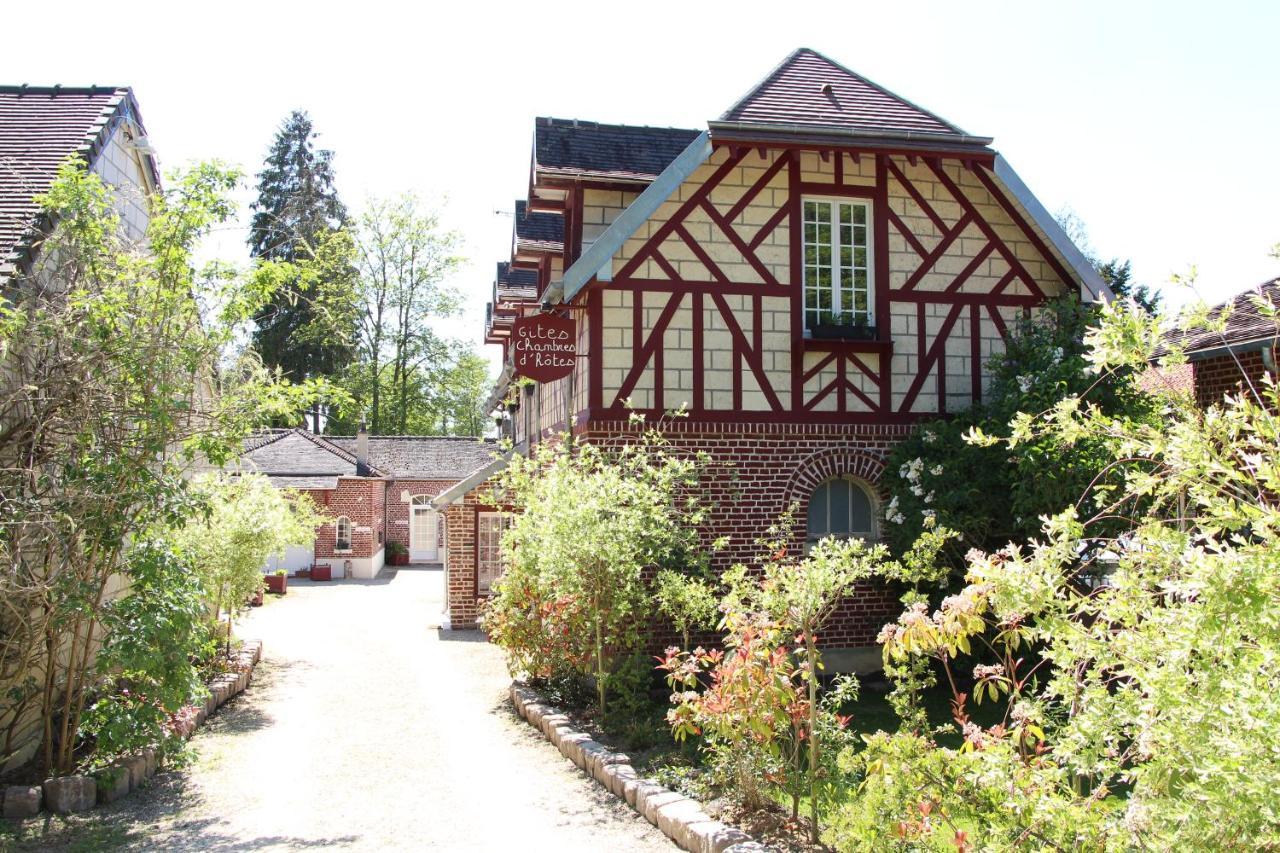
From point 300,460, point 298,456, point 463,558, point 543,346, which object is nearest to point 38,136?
point 543,346

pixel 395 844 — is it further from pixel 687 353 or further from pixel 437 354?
pixel 437 354

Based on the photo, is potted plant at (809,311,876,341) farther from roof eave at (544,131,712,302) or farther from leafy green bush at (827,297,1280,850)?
leafy green bush at (827,297,1280,850)

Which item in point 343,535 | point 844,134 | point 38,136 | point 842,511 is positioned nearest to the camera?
point 38,136

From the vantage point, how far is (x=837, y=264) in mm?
13094

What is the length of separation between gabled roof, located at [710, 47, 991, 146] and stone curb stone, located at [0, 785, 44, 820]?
937 cm

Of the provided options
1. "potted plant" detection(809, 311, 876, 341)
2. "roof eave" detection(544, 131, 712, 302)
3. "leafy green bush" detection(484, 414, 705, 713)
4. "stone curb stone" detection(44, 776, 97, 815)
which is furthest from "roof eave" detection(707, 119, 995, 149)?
"stone curb stone" detection(44, 776, 97, 815)

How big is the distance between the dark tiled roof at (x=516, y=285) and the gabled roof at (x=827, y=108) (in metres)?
6.60

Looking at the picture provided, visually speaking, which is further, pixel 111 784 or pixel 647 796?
pixel 111 784

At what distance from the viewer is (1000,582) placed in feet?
13.8

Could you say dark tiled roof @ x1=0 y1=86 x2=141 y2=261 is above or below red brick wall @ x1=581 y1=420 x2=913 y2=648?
above

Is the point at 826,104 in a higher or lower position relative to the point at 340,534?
higher

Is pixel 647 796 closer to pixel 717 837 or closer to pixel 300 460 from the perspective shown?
pixel 717 837

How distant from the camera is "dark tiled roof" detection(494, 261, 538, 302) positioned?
63.3 ft

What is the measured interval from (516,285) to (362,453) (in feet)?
64.1
